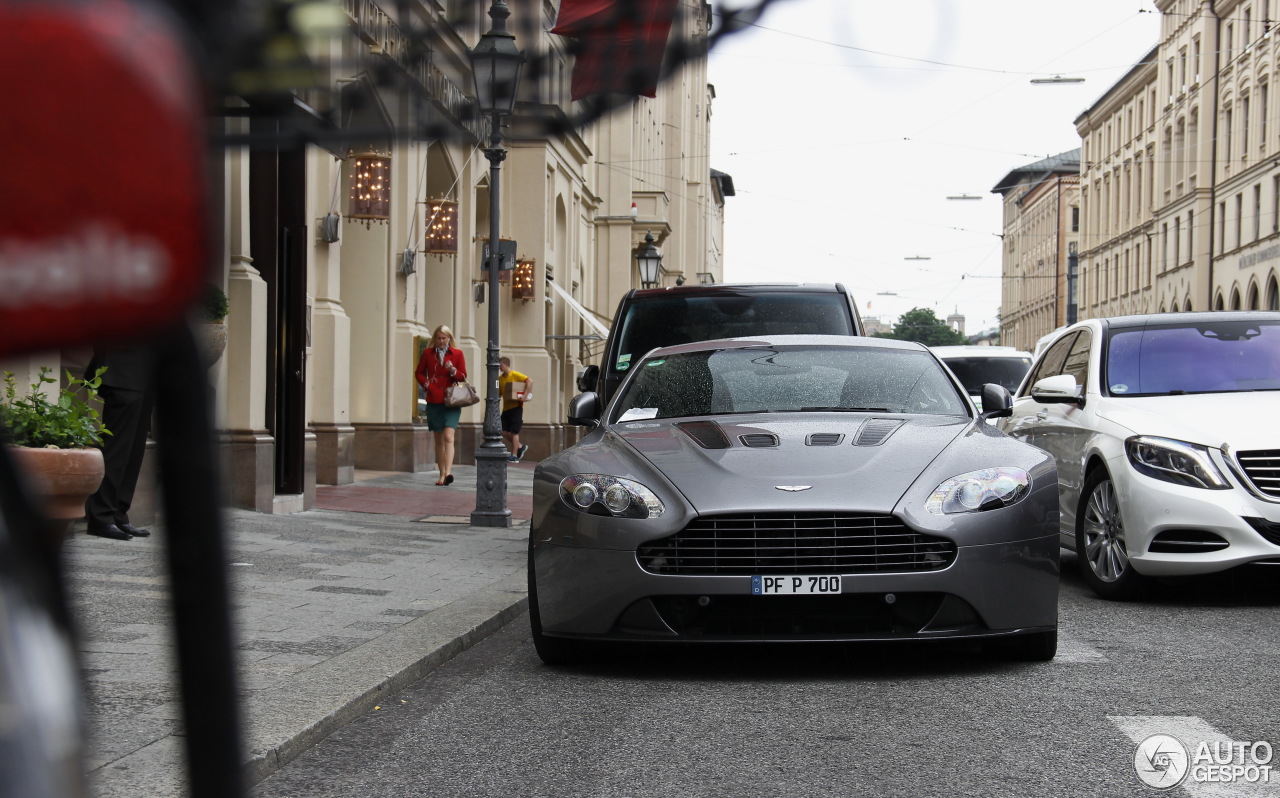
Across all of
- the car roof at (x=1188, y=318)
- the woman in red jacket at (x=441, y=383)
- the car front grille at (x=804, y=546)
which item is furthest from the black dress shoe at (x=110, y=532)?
the woman in red jacket at (x=441, y=383)

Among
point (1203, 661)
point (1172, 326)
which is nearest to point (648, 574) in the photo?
point (1203, 661)

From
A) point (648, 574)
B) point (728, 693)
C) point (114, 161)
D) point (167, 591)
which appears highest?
point (114, 161)

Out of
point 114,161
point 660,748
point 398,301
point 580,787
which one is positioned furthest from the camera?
point 398,301

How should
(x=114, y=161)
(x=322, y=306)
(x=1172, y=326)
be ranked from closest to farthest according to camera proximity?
(x=114, y=161), (x=1172, y=326), (x=322, y=306)

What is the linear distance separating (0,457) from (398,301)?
20415mm

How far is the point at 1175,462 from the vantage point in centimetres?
789

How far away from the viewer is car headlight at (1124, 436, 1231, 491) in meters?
7.77

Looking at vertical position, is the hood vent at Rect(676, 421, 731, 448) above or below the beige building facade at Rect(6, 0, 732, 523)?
below

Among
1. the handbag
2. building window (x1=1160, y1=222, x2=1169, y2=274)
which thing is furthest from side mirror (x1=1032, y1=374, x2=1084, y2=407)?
building window (x1=1160, y1=222, x2=1169, y2=274)

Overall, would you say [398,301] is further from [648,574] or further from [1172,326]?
[648,574]

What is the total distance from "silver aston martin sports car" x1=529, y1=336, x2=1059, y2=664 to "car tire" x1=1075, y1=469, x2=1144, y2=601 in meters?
2.04

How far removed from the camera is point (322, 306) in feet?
57.5

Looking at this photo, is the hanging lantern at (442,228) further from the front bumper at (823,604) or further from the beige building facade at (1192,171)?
the beige building facade at (1192,171)
